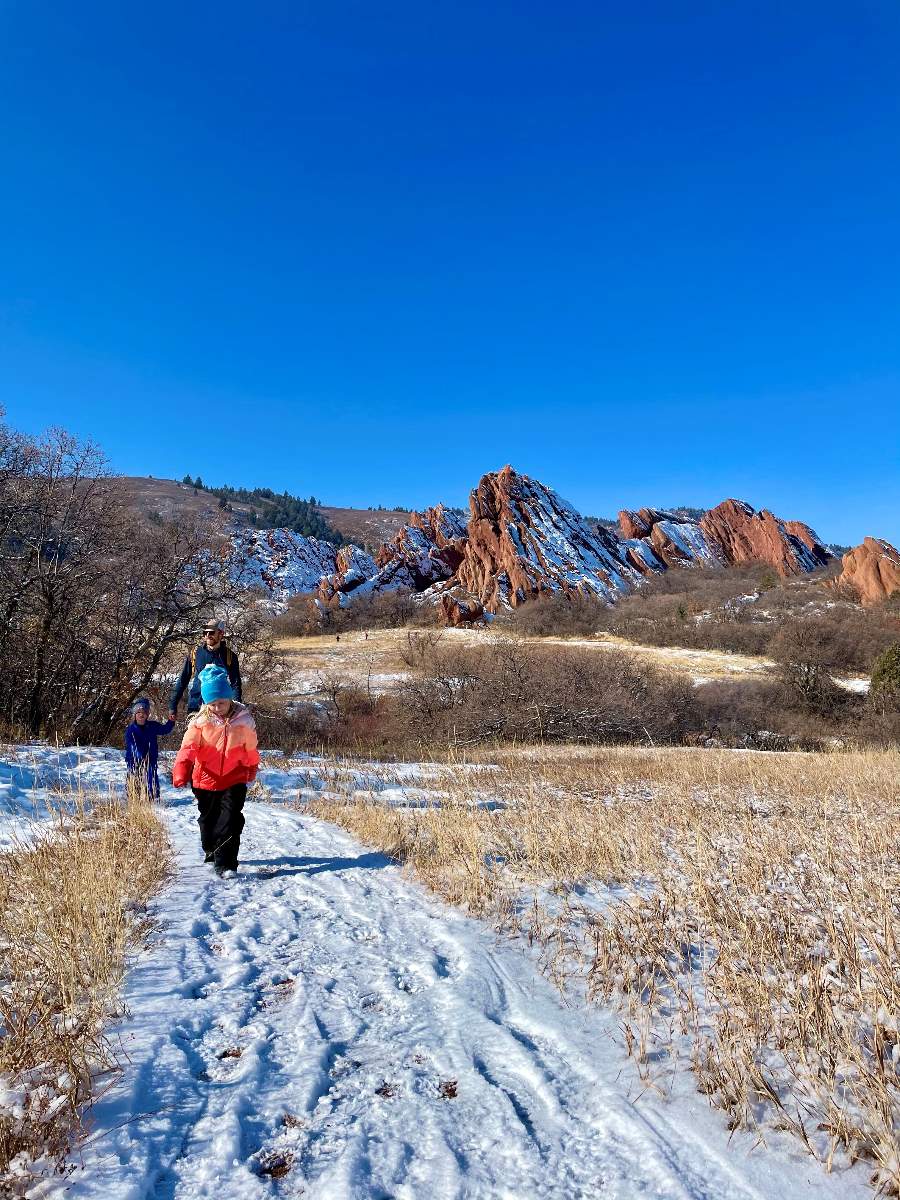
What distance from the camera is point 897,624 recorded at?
45.4 metres

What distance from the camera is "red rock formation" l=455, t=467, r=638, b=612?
7781 cm

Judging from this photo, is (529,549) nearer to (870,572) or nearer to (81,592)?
(870,572)

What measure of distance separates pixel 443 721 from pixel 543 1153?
24925mm

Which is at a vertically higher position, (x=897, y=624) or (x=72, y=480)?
(x=72, y=480)

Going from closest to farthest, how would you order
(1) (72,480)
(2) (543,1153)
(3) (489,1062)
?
(2) (543,1153)
(3) (489,1062)
(1) (72,480)

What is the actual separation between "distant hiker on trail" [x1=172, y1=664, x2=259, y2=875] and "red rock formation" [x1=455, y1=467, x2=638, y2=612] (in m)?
67.3

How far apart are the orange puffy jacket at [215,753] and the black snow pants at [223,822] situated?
0.27 ft

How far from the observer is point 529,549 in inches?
3339

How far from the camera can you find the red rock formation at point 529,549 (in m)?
77.8

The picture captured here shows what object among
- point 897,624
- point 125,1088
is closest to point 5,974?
point 125,1088

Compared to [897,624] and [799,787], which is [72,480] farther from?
[897,624]

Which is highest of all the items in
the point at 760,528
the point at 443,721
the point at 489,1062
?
the point at 760,528

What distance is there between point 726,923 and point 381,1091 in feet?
7.95

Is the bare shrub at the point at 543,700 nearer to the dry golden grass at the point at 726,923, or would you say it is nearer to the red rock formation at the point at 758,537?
the dry golden grass at the point at 726,923
